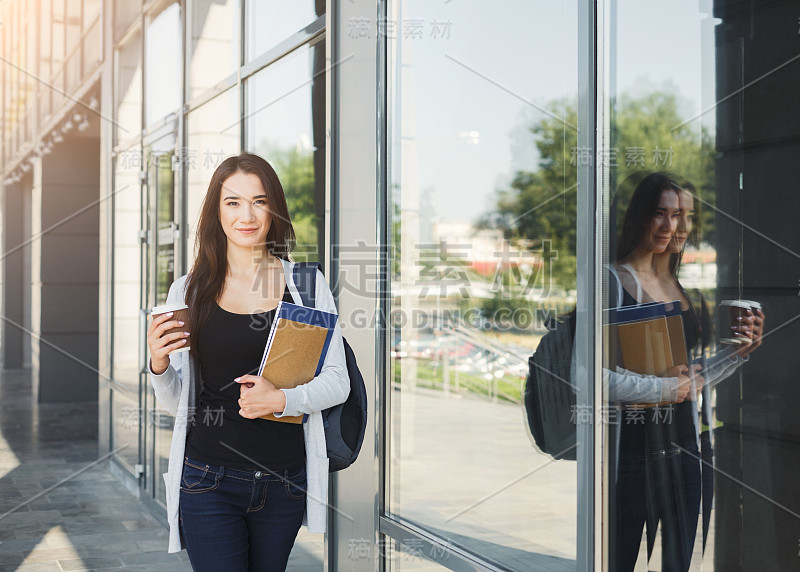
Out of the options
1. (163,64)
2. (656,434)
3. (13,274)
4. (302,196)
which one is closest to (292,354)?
(656,434)

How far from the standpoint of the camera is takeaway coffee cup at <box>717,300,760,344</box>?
2.43 m

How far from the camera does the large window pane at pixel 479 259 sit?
105 inches

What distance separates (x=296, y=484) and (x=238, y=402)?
0.30 m

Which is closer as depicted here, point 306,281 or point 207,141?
point 306,281

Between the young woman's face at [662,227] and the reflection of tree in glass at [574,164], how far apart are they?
3.3 inches

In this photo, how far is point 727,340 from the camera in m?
2.45

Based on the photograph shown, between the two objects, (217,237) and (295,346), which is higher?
(217,237)

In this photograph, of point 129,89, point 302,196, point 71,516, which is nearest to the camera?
point 302,196

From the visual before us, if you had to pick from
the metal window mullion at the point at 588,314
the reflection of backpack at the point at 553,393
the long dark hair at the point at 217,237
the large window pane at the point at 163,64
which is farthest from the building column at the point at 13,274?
the metal window mullion at the point at 588,314

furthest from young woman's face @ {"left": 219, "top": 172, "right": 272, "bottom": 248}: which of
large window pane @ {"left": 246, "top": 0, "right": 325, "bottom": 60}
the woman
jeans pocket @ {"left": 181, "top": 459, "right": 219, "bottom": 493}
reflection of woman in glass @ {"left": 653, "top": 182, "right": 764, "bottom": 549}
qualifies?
large window pane @ {"left": 246, "top": 0, "right": 325, "bottom": 60}

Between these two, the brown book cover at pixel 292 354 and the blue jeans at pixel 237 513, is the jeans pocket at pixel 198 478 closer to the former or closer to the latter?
the blue jeans at pixel 237 513

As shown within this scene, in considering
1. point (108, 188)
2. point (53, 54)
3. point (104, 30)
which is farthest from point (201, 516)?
point (53, 54)

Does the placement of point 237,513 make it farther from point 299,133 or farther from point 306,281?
point 299,133

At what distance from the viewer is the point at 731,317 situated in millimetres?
2439
